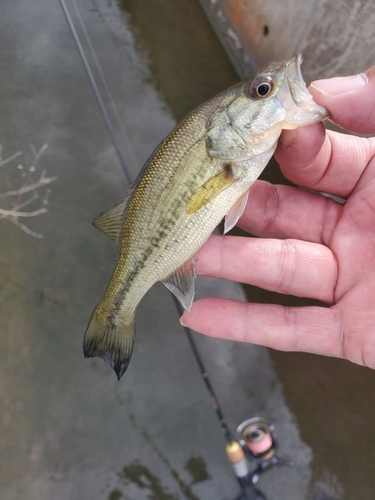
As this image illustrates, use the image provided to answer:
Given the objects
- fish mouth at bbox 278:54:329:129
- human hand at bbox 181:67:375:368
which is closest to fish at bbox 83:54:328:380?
fish mouth at bbox 278:54:329:129

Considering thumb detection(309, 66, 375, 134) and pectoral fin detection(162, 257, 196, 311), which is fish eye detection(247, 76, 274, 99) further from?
pectoral fin detection(162, 257, 196, 311)

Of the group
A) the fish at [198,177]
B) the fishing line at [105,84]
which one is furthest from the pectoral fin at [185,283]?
the fishing line at [105,84]

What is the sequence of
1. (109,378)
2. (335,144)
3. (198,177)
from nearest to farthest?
(198,177) → (335,144) → (109,378)

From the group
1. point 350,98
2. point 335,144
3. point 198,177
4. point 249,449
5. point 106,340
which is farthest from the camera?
point 249,449

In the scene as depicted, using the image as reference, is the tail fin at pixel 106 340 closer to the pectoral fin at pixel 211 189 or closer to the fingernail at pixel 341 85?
the pectoral fin at pixel 211 189

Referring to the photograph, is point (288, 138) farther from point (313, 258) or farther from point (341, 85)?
point (313, 258)

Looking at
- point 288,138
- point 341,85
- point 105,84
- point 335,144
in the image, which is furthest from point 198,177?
point 105,84
